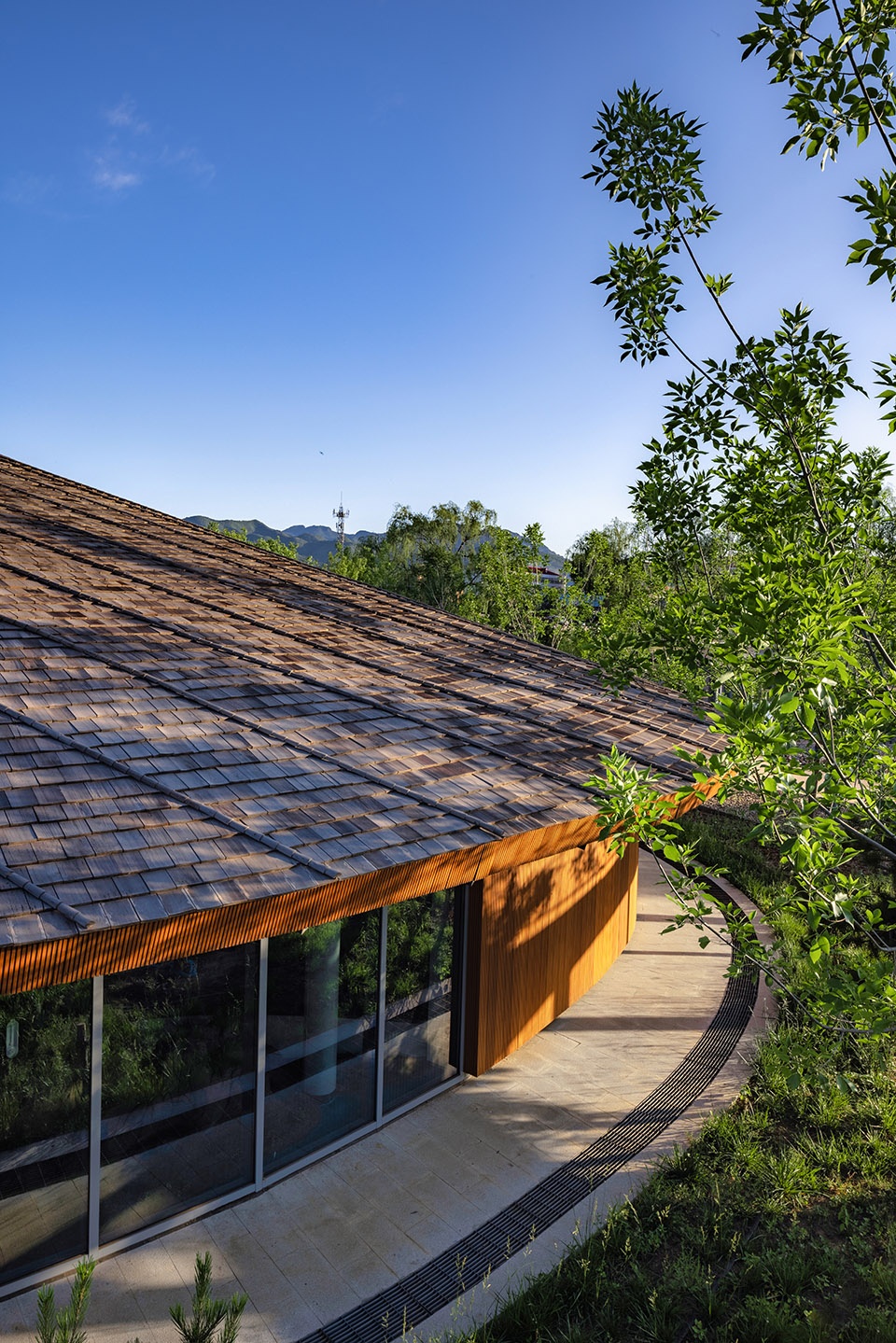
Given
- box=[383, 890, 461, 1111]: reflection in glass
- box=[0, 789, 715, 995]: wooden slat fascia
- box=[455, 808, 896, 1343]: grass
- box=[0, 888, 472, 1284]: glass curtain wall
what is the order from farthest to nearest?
box=[383, 890, 461, 1111]: reflection in glass
box=[0, 888, 472, 1284]: glass curtain wall
box=[455, 808, 896, 1343]: grass
box=[0, 789, 715, 995]: wooden slat fascia

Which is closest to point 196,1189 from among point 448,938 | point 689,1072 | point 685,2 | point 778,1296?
point 448,938

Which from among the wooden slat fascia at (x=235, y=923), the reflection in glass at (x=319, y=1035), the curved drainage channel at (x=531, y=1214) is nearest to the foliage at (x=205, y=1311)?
the wooden slat fascia at (x=235, y=923)

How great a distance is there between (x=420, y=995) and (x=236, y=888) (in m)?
4.07

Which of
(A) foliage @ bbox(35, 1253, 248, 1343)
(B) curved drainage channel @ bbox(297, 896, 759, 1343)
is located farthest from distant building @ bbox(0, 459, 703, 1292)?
(B) curved drainage channel @ bbox(297, 896, 759, 1343)

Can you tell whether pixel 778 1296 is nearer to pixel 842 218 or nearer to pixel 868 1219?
pixel 868 1219

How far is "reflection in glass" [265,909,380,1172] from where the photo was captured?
21.0 feet

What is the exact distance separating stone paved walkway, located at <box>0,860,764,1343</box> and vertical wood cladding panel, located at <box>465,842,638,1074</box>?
1.22ft

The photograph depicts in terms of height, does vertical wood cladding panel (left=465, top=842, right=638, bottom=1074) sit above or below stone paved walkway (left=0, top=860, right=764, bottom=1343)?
above

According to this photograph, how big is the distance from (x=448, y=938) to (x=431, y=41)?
40.6 feet

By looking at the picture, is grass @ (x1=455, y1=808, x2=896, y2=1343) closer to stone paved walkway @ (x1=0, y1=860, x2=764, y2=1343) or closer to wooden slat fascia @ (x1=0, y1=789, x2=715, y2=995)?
stone paved walkway @ (x1=0, y1=860, x2=764, y2=1343)

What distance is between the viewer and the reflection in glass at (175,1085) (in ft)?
17.9

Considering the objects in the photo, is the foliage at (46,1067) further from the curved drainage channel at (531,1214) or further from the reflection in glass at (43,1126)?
the curved drainage channel at (531,1214)

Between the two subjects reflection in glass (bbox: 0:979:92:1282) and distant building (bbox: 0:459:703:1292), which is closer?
distant building (bbox: 0:459:703:1292)

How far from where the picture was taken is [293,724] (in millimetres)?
6910
